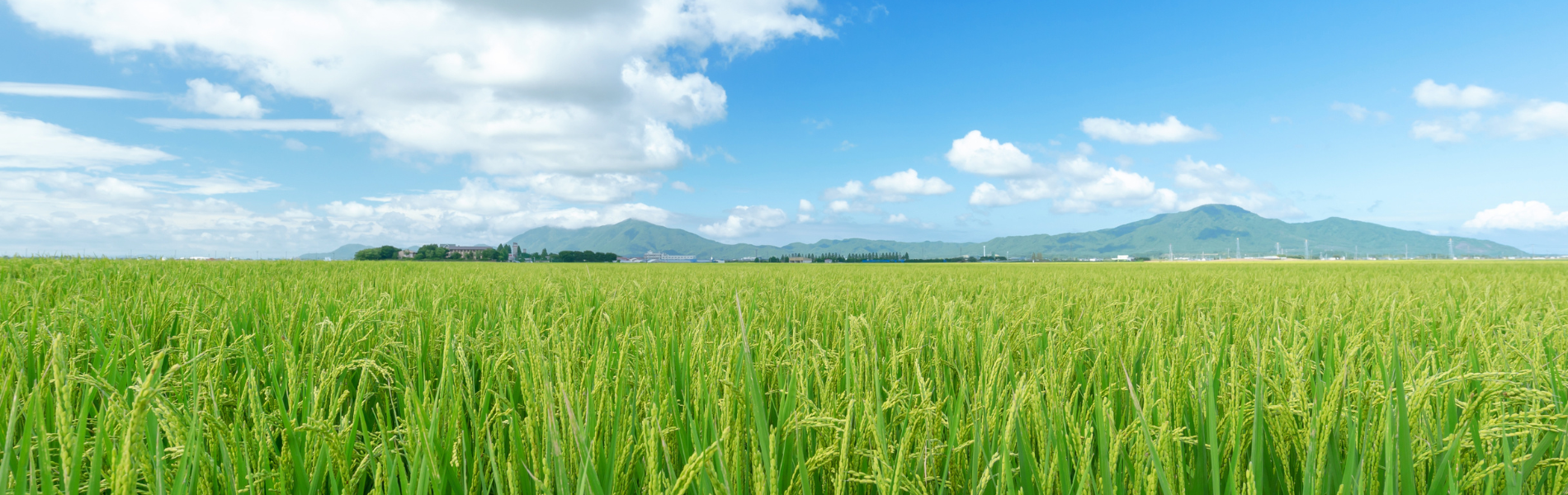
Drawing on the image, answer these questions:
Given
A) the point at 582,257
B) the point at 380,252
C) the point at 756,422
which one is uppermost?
the point at 380,252

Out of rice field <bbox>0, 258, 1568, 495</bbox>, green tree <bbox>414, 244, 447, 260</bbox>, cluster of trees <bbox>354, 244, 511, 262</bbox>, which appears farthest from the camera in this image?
green tree <bbox>414, 244, 447, 260</bbox>

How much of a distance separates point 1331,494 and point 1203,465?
0.91ft

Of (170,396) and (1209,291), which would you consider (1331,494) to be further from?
(1209,291)

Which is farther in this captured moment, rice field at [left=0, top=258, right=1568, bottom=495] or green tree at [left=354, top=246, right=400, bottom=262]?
green tree at [left=354, top=246, right=400, bottom=262]

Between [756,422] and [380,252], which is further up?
[380,252]

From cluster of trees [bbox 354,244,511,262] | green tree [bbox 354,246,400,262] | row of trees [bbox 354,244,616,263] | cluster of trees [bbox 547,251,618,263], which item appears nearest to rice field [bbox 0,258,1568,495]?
row of trees [bbox 354,244,616,263]

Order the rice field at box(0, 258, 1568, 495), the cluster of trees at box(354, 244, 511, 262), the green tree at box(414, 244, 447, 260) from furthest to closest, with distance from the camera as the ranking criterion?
1. the green tree at box(414, 244, 447, 260)
2. the cluster of trees at box(354, 244, 511, 262)
3. the rice field at box(0, 258, 1568, 495)

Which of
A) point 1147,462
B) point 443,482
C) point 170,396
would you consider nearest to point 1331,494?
point 1147,462

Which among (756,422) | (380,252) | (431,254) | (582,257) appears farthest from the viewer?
(582,257)

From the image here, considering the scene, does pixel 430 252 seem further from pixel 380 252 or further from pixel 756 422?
pixel 756 422

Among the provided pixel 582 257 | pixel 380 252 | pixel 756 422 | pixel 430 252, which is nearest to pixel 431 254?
pixel 430 252

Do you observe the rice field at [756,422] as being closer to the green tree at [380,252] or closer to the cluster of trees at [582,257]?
the cluster of trees at [582,257]

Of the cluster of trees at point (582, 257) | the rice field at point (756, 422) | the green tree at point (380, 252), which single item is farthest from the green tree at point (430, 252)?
the rice field at point (756, 422)

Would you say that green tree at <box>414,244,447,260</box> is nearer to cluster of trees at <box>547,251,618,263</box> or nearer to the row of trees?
the row of trees
